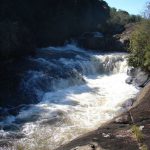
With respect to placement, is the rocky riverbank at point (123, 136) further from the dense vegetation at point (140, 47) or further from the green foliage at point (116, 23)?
the green foliage at point (116, 23)

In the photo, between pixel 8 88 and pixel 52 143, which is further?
pixel 8 88

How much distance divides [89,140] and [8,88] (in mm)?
14094

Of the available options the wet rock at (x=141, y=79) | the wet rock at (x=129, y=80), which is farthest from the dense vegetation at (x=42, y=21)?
the wet rock at (x=141, y=79)

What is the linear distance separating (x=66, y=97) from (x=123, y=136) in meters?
13.0

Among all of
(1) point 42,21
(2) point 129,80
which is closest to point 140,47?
(2) point 129,80

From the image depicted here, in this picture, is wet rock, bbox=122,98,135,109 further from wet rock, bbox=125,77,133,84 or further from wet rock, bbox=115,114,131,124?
Result: wet rock, bbox=115,114,131,124

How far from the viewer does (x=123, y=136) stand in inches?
463

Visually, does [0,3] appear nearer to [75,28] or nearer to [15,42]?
[15,42]

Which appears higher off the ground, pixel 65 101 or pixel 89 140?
pixel 89 140

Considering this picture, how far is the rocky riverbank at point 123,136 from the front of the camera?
10.7m

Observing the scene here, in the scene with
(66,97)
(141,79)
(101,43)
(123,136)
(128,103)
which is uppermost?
(101,43)

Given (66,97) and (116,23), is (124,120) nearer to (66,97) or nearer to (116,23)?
(66,97)

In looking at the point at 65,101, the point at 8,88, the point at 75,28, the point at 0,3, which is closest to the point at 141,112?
the point at 65,101

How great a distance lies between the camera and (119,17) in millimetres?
57312
